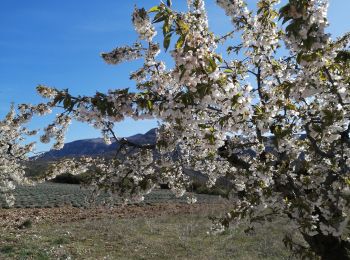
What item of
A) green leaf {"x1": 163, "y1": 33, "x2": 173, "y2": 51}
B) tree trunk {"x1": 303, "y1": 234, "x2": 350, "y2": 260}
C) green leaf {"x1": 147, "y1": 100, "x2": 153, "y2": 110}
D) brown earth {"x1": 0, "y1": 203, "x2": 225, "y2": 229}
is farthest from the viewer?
brown earth {"x1": 0, "y1": 203, "x2": 225, "y2": 229}

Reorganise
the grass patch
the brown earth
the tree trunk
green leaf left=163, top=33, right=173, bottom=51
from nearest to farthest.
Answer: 1. green leaf left=163, top=33, right=173, bottom=51
2. the tree trunk
3. the grass patch
4. the brown earth

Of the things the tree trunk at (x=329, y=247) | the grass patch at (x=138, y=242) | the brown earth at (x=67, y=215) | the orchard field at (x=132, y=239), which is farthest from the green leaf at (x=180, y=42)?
the brown earth at (x=67, y=215)

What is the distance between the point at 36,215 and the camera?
28.0m

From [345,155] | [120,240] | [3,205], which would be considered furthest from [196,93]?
[3,205]

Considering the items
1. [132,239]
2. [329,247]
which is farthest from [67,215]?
[329,247]

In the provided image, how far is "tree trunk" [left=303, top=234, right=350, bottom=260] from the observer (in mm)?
6035

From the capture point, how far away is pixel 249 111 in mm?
4168

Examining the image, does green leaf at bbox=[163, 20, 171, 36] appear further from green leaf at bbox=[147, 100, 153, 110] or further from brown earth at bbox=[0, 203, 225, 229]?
brown earth at bbox=[0, 203, 225, 229]

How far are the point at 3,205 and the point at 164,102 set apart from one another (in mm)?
33417

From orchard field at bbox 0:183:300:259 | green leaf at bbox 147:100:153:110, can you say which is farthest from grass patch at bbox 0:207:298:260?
green leaf at bbox 147:100:153:110

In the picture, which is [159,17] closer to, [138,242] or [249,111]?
[249,111]

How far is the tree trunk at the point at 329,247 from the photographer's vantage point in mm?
6035

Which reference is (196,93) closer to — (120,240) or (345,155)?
(345,155)

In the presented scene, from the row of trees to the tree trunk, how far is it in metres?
0.01
